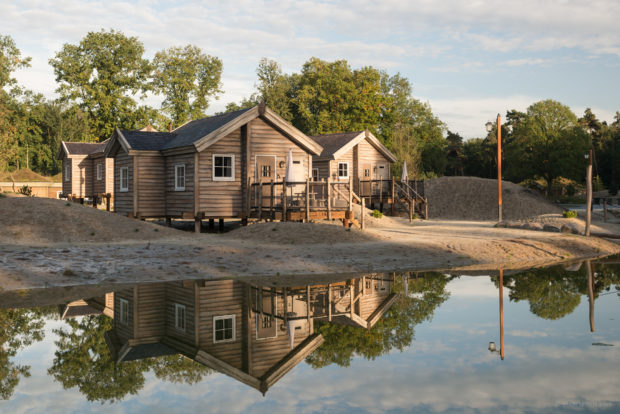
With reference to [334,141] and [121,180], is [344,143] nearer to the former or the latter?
[334,141]

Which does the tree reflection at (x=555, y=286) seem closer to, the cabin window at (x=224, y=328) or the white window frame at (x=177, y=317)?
the cabin window at (x=224, y=328)

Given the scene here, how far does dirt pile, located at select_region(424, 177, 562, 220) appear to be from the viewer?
44.5 metres

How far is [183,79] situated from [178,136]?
38.1m

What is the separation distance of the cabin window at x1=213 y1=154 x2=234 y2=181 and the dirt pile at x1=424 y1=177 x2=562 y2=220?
854 inches

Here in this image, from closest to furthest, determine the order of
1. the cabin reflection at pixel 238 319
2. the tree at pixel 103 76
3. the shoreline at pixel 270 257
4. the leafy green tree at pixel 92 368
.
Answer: the leafy green tree at pixel 92 368 < the cabin reflection at pixel 238 319 < the shoreline at pixel 270 257 < the tree at pixel 103 76

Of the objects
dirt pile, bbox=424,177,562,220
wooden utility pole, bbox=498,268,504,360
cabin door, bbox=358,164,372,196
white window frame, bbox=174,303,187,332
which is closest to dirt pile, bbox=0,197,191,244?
white window frame, bbox=174,303,187,332

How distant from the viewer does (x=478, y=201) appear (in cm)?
4694

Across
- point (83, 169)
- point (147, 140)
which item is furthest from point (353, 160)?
point (83, 169)

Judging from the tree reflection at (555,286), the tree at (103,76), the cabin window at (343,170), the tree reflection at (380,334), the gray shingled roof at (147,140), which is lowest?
the tree reflection at (555,286)

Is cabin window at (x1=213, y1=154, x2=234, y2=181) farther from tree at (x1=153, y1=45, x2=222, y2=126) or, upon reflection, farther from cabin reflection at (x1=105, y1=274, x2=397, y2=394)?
tree at (x1=153, y1=45, x2=222, y2=126)

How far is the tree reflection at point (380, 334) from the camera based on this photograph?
8359 millimetres

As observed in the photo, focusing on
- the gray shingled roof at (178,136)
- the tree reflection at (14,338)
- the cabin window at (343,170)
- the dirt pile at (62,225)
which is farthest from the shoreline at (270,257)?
the cabin window at (343,170)

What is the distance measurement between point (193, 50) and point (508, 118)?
5940 centimetres

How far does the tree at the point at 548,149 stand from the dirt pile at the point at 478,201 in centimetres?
2510
